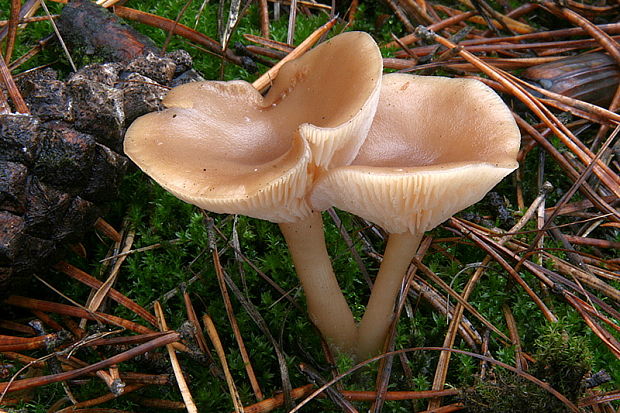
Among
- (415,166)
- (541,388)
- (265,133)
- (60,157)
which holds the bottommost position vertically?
(541,388)

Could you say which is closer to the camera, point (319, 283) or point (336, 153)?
point (336, 153)

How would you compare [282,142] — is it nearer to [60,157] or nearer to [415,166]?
[415,166]

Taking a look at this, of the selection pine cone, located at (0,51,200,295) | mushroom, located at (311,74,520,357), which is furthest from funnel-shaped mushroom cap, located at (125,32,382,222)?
pine cone, located at (0,51,200,295)

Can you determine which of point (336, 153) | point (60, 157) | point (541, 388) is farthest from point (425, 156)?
point (60, 157)

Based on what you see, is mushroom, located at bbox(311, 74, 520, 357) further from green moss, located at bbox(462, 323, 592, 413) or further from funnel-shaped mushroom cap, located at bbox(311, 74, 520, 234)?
green moss, located at bbox(462, 323, 592, 413)

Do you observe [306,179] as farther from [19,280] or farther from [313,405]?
[19,280]

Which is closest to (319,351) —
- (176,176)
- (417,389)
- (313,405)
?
(313,405)

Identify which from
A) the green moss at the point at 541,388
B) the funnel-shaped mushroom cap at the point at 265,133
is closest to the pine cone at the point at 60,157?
the funnel-shaped mushroom cap at the point at 265,133

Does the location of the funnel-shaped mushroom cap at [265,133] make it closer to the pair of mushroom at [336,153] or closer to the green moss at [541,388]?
the pair of mushroom at [336,153]

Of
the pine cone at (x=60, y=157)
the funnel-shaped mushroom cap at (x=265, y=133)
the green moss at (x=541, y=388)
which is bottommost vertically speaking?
the green moss at (x=541, y=388)
